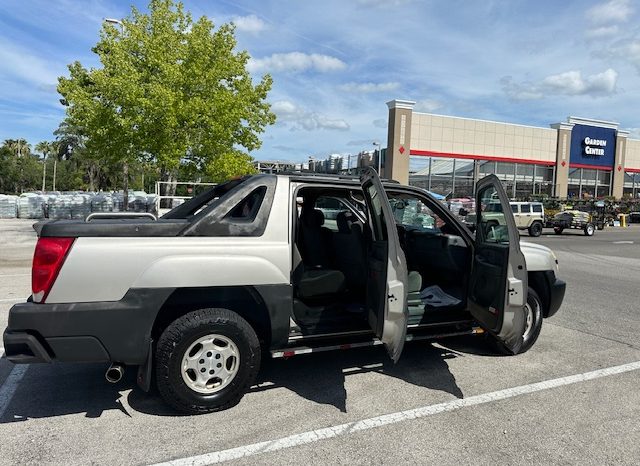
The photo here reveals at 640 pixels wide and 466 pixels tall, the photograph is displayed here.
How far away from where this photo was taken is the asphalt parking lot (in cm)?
309

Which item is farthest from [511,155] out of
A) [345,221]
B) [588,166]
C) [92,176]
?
[92,176]

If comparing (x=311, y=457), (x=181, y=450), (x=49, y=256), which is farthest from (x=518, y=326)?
(x=49, y=256)

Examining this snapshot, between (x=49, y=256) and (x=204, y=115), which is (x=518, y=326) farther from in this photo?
(x=204, y=115)

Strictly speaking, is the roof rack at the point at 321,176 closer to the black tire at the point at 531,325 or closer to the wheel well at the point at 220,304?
the wheel well at the point at 220,304

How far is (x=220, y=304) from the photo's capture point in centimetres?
371

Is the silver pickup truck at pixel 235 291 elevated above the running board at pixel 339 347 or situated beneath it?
elevated above

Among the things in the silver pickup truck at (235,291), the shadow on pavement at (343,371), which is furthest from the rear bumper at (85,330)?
the shadow on pavement at (343,371)

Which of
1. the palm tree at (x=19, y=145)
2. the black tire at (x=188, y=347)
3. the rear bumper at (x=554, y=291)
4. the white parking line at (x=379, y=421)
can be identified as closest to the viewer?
the white parking line at (x=379, y=421)

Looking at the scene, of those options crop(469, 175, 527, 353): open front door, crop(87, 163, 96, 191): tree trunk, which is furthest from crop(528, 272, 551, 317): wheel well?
crop(87, 163, 96, 191): tree trunk

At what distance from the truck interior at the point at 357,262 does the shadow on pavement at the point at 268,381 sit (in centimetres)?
49

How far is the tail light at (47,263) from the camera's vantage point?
3209mm

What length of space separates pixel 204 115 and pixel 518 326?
1359cm

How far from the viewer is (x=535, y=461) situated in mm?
3033

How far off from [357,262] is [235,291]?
1341 mm
